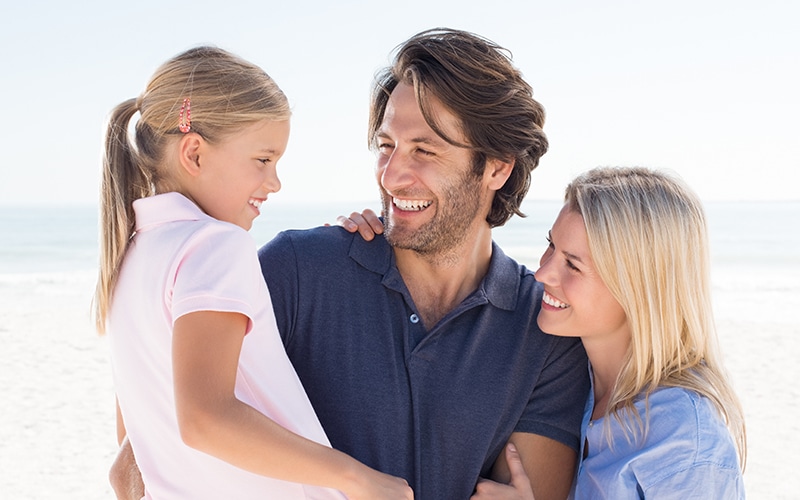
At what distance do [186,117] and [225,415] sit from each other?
2.15 feet

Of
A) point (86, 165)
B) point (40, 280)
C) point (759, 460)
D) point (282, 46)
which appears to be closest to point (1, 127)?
point (86, 165)

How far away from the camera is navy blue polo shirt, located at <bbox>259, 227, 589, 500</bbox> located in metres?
2.14

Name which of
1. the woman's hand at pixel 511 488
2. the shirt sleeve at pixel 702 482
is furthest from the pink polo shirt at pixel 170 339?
the shirt sleeve at pixel 702 482

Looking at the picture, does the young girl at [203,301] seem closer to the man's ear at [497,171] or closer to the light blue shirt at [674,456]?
the light blue shirt at [674,456]

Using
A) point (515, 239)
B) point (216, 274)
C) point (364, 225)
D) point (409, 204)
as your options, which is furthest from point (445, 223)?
point (515, 239)

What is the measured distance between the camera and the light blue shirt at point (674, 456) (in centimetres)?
187

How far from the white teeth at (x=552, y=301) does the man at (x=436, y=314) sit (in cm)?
12

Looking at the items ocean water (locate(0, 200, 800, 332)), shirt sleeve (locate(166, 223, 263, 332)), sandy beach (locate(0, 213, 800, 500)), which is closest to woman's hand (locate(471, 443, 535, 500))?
shirt sleeve (locate(166, 223, 263, 332))

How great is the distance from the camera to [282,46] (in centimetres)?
4194

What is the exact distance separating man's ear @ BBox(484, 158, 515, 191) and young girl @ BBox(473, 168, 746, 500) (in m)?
0.43

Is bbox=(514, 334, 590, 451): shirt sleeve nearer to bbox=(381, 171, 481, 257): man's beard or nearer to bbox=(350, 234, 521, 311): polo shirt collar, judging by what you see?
bbox=(350, 234, 521, 311): polo shirt collar

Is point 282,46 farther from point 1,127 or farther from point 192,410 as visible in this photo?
point 192,410

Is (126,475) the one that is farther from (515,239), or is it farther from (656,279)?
(515,239)

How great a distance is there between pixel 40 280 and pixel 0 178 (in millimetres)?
34077
